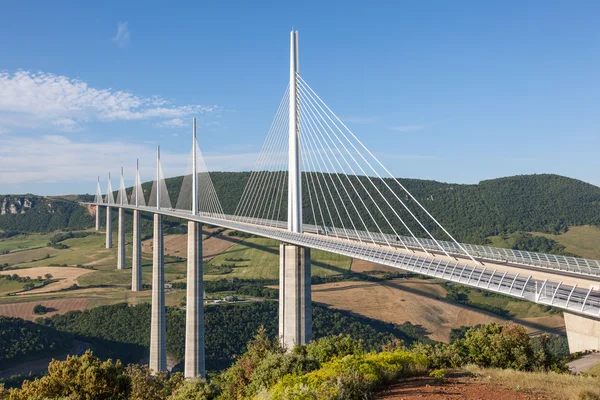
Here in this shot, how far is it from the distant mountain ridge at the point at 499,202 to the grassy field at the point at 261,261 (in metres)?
9.62

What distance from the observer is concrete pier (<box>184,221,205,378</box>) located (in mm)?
43594

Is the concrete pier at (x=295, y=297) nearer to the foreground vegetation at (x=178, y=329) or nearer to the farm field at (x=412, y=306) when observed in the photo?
the foreground vegetation at (x=178, y=329)

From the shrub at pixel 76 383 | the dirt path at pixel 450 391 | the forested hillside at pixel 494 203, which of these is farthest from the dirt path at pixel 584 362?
the forested hillside at pixel 494 203

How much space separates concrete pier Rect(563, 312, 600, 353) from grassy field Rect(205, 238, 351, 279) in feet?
225

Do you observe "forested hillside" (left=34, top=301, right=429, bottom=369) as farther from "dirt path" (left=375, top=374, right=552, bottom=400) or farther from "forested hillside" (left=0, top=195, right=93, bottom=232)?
"forested hillside" (left=0, top=195, right=93, bottom=232)

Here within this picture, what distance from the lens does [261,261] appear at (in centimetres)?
9162

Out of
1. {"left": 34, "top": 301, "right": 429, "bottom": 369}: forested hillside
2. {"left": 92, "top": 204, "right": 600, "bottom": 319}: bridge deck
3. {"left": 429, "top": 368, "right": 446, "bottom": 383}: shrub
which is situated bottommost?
{"left": 34, "top": 301, "right": 429, "bottom": 369}: forested hillside

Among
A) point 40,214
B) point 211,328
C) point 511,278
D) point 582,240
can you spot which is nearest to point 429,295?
point 582,240

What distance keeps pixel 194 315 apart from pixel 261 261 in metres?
46.8

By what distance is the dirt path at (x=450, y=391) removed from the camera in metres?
11.6

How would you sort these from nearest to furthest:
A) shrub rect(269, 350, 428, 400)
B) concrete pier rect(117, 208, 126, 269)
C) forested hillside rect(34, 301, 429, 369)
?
shrub rect(269, 350, 428, 400) → forested hillside rect(34, 301, 429, 369) → concrete pier rect(117, 208, 126, 269)

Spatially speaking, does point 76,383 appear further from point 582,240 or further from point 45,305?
point 582,240

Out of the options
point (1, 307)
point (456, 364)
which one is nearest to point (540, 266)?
point (456, 364)

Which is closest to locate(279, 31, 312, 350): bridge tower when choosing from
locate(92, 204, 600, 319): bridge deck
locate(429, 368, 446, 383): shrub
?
locate(92, 204, 600, 319): bridge deck
